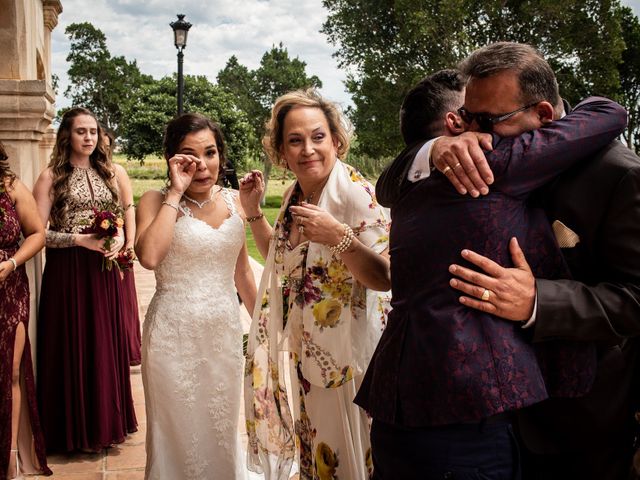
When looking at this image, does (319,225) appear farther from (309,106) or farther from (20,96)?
(20,96)

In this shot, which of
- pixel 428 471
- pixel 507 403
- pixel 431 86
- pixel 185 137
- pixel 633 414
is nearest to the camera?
pixel 507 403

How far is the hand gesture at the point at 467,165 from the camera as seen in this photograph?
1.67 m

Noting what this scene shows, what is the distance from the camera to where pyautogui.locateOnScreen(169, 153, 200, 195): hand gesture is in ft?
12.1

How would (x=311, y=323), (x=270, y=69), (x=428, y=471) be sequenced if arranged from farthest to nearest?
(x=270, y=69) → (x=311, y=323) → (x=428, y=471)

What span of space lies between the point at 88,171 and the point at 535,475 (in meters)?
4.28

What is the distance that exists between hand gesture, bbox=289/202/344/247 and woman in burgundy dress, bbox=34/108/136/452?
265 centimetres

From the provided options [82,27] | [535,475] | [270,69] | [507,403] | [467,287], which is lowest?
[535,475]

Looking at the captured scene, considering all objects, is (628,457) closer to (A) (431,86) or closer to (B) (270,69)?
(A) (431,86)

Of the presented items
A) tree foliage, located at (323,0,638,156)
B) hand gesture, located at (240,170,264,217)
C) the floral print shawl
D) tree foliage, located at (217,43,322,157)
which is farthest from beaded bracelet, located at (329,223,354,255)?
tree foliage, located at (217,43,322,157)

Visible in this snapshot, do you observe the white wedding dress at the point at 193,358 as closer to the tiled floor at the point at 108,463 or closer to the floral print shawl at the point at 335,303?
the tiled floor at the point at 108,463

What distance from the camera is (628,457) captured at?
2000mm

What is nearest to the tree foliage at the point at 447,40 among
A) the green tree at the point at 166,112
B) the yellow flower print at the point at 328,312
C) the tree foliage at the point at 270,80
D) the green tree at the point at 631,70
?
the green tree at the point at 631,70

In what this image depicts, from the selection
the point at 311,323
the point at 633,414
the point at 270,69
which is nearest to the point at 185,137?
the point at 311,323

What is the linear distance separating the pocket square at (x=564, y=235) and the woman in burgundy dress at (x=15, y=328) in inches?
131
